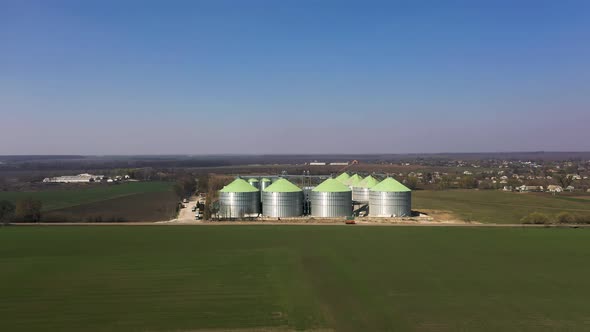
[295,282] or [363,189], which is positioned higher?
[363,189]

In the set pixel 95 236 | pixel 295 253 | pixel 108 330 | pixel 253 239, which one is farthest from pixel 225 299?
→ pixel 95 236

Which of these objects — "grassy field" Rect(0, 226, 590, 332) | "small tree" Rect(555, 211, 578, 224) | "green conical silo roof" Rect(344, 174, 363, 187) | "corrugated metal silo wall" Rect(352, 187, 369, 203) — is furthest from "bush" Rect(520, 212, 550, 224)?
"green conical silo roof" Rect(344, 174, 363, 187)

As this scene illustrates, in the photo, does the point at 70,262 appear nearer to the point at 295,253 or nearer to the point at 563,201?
the point at 295,253

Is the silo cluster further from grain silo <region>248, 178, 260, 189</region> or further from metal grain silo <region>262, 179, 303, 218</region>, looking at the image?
grain silo <region>248, 178, 260, 189</region>

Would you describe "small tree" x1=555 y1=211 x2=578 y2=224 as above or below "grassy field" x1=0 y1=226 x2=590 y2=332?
below

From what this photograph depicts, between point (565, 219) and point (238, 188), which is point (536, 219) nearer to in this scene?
point (565, 219)

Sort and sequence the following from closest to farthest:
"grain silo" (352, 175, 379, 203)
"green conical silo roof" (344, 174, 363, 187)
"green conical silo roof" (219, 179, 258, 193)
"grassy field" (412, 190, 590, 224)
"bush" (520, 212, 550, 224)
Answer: "bush" (520, 212, 550, 224), "green conical silo roof" (219, 179, 258, 193), "grassy field" (412, 190, 590, 224), "grain silo" (352, 175, 379, 203), "green conical silo roof" (344, 174, 363, 187)

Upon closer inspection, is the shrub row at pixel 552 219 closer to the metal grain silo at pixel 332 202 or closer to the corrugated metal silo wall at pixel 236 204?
the metal grain silo at pixel 332 202

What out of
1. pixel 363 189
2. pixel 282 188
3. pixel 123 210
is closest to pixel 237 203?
pixel 282 188
